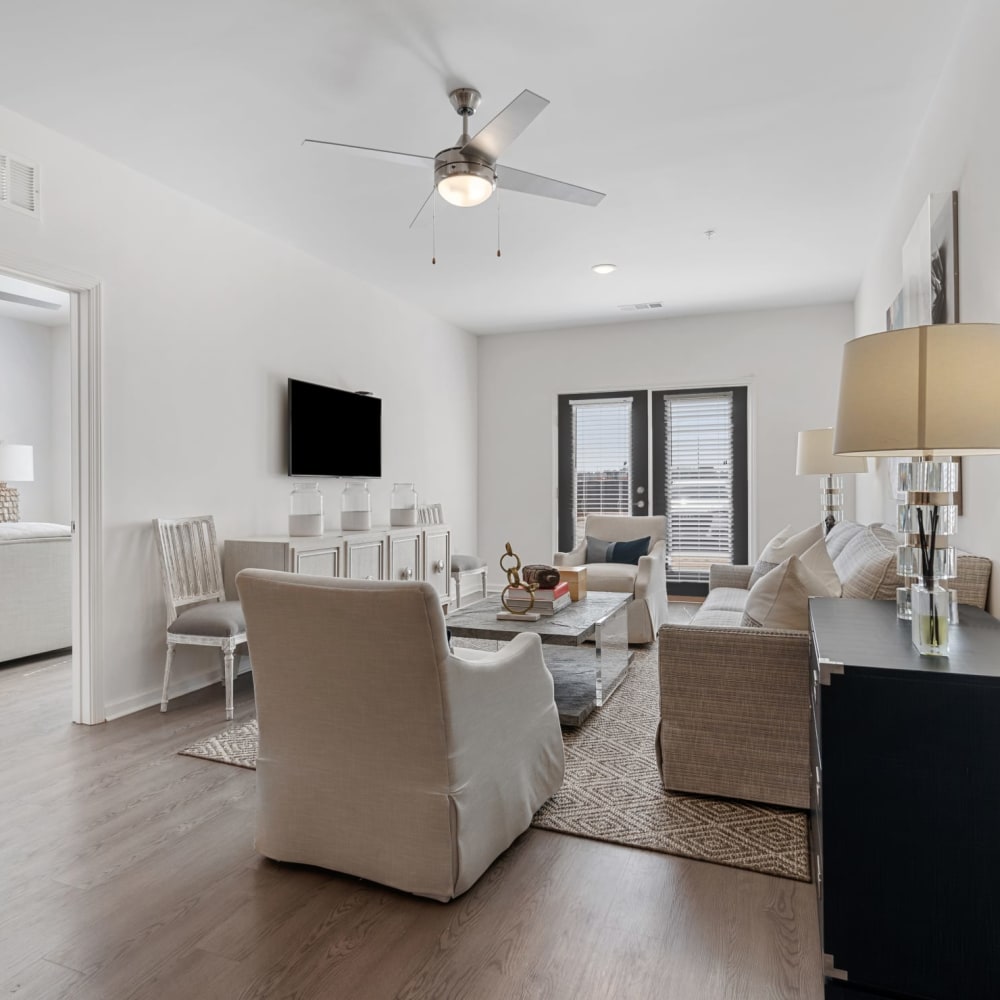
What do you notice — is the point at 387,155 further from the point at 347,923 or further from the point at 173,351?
the point at 347,923

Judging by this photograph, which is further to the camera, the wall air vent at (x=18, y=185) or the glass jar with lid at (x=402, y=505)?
the glass jar with lid at (x=402, y=505)

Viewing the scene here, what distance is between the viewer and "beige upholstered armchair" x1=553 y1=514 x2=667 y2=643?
4.70m

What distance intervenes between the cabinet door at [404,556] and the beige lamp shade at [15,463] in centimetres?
351

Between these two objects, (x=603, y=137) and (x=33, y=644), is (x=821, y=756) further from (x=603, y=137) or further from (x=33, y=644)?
(x=33, y=644)

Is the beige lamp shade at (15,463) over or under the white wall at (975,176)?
under

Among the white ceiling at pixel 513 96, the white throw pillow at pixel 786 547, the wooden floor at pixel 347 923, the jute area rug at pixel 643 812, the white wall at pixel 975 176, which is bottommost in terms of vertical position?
the wooden floor at pixel 347 923

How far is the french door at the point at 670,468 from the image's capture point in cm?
657

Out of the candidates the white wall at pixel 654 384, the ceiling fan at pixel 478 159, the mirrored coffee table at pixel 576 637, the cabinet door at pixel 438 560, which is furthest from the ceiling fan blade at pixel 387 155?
the white wall at pixel 654 384

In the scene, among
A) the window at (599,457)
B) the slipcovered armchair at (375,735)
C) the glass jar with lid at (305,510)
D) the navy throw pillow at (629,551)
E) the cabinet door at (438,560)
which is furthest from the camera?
the window at (599,457)

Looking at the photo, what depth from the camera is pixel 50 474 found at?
22.2ft

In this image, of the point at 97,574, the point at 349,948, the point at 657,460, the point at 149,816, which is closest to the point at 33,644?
the point at 97,574

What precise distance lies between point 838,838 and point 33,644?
186 inches

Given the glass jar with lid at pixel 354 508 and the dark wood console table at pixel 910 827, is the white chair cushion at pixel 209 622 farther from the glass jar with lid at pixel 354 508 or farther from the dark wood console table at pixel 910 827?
the dark wood console table at pixel 910 827

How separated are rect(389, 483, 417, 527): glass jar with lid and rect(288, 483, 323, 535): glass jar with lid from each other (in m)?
0.77
